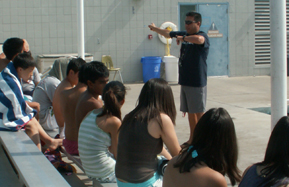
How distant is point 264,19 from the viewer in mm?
14227

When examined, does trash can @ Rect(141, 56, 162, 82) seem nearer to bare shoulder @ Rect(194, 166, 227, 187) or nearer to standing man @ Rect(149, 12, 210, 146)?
standing man @ Rect(149, 12, 210, 146)

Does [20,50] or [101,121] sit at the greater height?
[20,50]

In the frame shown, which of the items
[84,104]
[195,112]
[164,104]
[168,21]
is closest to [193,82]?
[195,112]

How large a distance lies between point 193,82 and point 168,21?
26.9 ft

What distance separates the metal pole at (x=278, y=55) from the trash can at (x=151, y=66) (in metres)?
9.16

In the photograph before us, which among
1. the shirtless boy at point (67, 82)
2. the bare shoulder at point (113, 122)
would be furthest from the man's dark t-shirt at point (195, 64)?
the bare shoulder at point (113, 122)

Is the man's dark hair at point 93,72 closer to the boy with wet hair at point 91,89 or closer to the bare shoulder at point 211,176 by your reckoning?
the boy with wet hair at point 91,89

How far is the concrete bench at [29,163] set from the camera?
2.51 meters

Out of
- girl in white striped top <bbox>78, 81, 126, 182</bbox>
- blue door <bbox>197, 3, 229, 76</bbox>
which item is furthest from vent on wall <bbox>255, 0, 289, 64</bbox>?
girl in white striped top <bbox>78, 81, 126, 182</bbox>

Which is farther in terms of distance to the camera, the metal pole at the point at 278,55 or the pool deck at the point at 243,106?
the pool deck at the point at 243,106

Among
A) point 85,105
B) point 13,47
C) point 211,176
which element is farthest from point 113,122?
point 13,47

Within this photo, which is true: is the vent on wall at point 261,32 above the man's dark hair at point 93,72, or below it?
above

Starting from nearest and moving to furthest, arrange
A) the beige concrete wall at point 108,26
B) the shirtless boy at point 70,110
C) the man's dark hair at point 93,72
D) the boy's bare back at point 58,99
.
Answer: the man's dark hair at point 93,72 → the shirtless boy at point 70,110 → the boy's bare back at point 58,99 → the beige concrete wall at point 108,26

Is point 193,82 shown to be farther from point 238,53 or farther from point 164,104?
point 238,53
